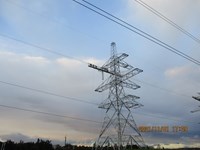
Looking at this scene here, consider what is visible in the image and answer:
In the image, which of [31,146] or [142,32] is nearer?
[142,32]

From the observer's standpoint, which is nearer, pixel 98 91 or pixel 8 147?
pixel 98 91

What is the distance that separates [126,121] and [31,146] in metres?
76.2

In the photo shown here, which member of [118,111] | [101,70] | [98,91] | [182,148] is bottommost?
[182,148]

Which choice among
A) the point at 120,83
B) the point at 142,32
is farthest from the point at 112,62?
the point at 142,32

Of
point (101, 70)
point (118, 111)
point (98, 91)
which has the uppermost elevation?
point (101, 70)

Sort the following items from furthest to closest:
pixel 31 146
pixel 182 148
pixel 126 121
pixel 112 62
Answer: pixel 31 146 < pixel 182 148 < pixel 112 62 < pixel 126 121

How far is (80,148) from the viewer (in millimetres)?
135750

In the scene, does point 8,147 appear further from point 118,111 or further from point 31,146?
point 118,111

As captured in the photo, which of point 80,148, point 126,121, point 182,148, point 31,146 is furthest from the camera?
point 80,148

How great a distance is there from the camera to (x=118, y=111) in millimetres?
44906

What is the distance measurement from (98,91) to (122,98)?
12.3 ft

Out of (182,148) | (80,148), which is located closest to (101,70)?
(182,148)

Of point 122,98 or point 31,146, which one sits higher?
point 122,98

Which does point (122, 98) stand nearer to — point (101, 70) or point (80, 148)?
point (101, 70)
